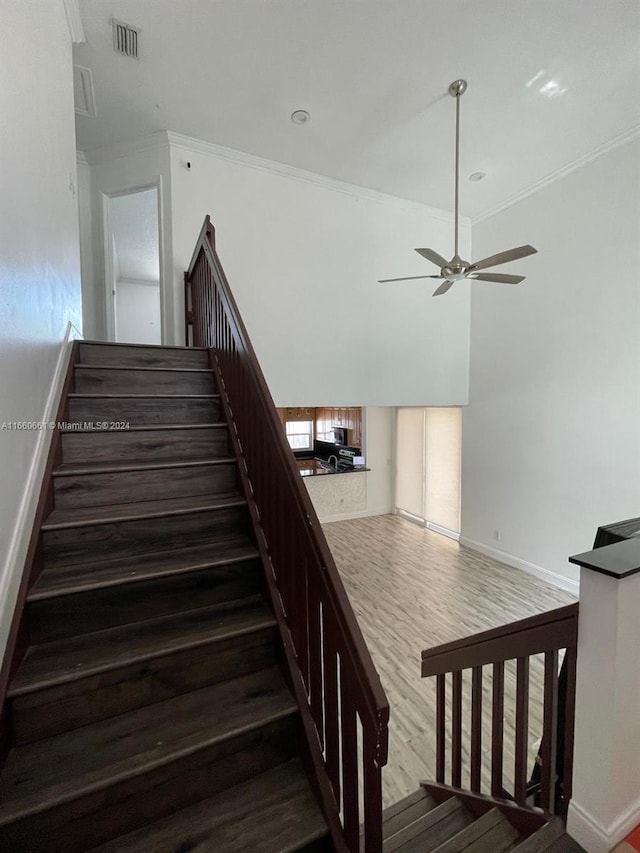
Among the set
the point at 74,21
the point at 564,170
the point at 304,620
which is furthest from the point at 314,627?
the point at 564,170

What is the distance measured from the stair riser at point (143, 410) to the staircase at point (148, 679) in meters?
0.10

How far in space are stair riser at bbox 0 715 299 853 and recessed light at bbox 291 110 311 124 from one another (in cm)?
435

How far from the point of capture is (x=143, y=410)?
2.33 metres

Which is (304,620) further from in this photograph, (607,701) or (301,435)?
(301,435)

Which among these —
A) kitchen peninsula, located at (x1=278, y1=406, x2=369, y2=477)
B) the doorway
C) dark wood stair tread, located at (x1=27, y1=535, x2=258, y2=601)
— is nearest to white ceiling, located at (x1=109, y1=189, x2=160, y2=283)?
the doorway

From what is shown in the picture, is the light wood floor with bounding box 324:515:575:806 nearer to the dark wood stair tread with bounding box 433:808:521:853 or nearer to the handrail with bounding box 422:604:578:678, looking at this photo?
the dark wood stair tread with bounding box 433:808:521:853

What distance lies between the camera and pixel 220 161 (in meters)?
3.97

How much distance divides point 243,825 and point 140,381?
7.10ft

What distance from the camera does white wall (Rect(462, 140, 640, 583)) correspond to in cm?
381

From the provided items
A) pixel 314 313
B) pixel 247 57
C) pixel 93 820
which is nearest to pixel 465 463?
pixel 314 313

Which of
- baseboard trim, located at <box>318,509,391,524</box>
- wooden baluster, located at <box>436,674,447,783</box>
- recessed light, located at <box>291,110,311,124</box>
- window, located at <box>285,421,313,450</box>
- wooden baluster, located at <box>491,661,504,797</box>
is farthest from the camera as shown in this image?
window, located at <box>285,421,313,450</box>

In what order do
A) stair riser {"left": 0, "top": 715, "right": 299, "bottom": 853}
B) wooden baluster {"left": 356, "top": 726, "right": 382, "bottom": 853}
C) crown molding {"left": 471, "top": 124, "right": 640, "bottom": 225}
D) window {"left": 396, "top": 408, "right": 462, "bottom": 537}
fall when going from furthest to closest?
window {"left": 396, "top": 408, "right": 462, "bottom": 537} → crown molding {"left": 471, "top": 124, "right": 640, "bottom": 225} → stair riser {"left": 0, "top": 715, "right": 299, "bottom": 853} → wooden baluster {"left": 356, "top": 726, "right": 382, "bottom": 853}

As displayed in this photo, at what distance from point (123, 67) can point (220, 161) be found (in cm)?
105

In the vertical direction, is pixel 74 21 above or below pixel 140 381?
above
